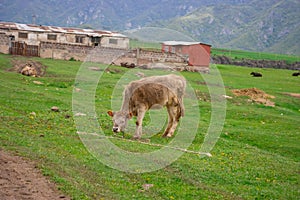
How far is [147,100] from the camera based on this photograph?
19188mm

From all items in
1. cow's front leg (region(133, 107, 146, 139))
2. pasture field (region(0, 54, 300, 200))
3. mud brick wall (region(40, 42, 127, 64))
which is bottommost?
pasture field (region(0, 54, 300, 200))

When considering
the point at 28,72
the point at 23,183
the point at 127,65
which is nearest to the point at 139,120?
the point at 23,183

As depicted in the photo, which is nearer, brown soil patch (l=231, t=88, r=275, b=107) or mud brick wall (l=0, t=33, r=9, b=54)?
brown soil patch (l=231, t=88, r=275, b=107)

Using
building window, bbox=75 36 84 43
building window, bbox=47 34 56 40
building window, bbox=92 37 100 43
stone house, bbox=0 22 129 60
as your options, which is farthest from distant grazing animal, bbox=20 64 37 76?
building window, bbox=92 37 100 43

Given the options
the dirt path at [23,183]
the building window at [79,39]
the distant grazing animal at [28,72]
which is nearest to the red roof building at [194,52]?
the building window at [79,39]

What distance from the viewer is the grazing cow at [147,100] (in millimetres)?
18516

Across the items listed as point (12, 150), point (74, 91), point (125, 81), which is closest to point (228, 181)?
point (12, 150)

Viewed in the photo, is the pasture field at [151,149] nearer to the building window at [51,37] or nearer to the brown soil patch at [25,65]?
the brown soil patch at [25,65]

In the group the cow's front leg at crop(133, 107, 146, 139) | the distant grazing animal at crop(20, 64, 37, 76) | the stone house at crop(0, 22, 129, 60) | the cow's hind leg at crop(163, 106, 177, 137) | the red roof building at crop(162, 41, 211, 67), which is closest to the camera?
the cow's front leg at crop(133, 107, 146, 139)

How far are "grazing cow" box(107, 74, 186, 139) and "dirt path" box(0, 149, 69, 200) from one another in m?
5.66

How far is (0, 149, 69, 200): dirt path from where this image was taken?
1121cm

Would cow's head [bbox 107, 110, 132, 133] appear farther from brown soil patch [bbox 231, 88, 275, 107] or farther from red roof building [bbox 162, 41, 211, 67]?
red roof building [bbox 162, 41, 211, 67]

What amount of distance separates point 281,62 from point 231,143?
10180cm

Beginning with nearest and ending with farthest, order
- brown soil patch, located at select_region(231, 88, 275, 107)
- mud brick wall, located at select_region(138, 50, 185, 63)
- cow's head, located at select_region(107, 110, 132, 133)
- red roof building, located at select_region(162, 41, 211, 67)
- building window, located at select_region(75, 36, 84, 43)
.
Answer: cow's head, located at select_region(107, 110, 132, 133)
brown soil patch, located at select_region(231, 88, 275, 107)
mud brick wall, located at select_region(138, 50, 185, 63)
red roof building, located at select_region(162, 41, 211, 67)
building window, located at select_region(75, 36, 84, 43)
